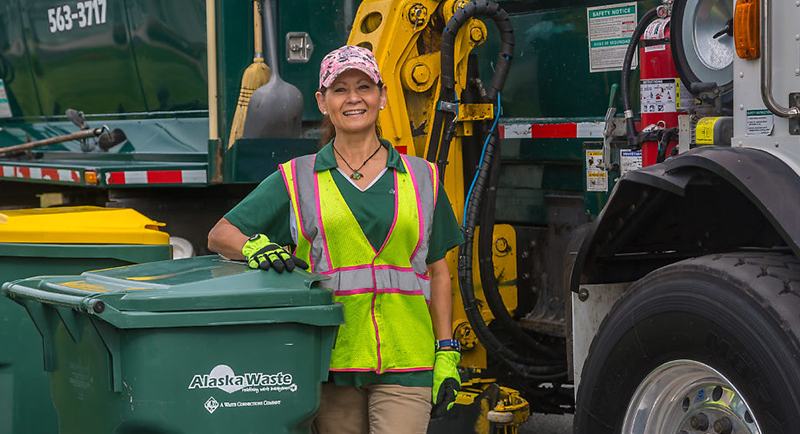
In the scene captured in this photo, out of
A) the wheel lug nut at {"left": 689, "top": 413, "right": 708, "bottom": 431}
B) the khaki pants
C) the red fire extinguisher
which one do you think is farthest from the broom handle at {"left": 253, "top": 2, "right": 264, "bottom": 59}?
the wheel lug nut at {"left": 689, "top": 413, "right": 708, "bottom": 431}

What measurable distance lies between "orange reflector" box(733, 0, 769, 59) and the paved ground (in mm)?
2961

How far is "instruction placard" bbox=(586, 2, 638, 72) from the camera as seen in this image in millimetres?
4117

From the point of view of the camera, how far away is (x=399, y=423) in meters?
2.89

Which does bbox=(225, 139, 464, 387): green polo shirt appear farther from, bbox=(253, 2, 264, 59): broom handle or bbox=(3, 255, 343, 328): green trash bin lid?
bbox=(253, 2, 264, 59): broom handle

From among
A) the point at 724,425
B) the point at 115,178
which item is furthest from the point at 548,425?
the point at 724,425

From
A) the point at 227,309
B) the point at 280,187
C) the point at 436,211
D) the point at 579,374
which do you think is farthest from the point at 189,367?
the point at 579,374

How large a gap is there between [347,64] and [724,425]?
129 cm

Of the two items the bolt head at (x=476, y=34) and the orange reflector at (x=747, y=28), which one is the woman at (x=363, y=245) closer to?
the orange reflector at (x=747, y=28)

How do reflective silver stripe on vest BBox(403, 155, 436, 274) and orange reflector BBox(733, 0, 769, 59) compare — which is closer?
orange reflector BBox(733, 0, 769, 59)

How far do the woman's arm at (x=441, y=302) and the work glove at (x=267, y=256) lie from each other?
395mm

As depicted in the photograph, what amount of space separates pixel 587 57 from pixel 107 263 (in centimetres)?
195

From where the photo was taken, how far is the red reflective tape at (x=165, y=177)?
5.22 m

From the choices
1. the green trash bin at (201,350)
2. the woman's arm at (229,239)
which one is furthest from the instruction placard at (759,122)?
the woman's arm at (229,239)

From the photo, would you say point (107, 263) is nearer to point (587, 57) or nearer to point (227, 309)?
point (227, 309)
